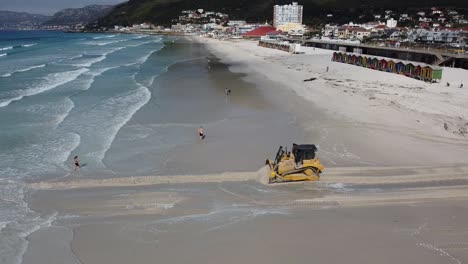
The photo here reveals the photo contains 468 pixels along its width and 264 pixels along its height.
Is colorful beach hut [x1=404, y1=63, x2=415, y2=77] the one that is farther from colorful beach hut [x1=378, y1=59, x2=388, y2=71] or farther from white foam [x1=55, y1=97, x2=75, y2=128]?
white foam [x1=55, y1=97, x2=75, y2=128]

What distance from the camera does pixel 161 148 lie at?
18797 mm

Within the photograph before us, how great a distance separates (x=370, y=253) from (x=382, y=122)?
13335 millimetres

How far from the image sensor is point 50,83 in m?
38.6

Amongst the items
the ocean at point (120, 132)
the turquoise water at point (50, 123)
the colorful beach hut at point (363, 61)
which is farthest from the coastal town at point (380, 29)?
the turquoise water at point (50, 123)

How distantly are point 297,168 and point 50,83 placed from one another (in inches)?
1226

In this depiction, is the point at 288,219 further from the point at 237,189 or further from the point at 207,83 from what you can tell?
the point at 207,83

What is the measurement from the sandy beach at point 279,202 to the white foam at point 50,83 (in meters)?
16.7

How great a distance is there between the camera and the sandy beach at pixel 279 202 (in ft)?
34.4

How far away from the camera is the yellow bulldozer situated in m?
14.5

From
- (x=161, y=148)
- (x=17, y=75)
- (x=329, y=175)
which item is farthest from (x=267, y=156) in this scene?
(x=17, y=75)

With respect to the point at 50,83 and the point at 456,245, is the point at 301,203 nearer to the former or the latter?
the point at 456,245

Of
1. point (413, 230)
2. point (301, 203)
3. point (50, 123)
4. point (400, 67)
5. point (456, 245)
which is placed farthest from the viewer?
point (400, 67)

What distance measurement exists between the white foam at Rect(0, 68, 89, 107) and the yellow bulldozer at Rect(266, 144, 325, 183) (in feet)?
71.8

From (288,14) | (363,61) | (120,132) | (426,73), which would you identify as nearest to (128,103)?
(120,132)
